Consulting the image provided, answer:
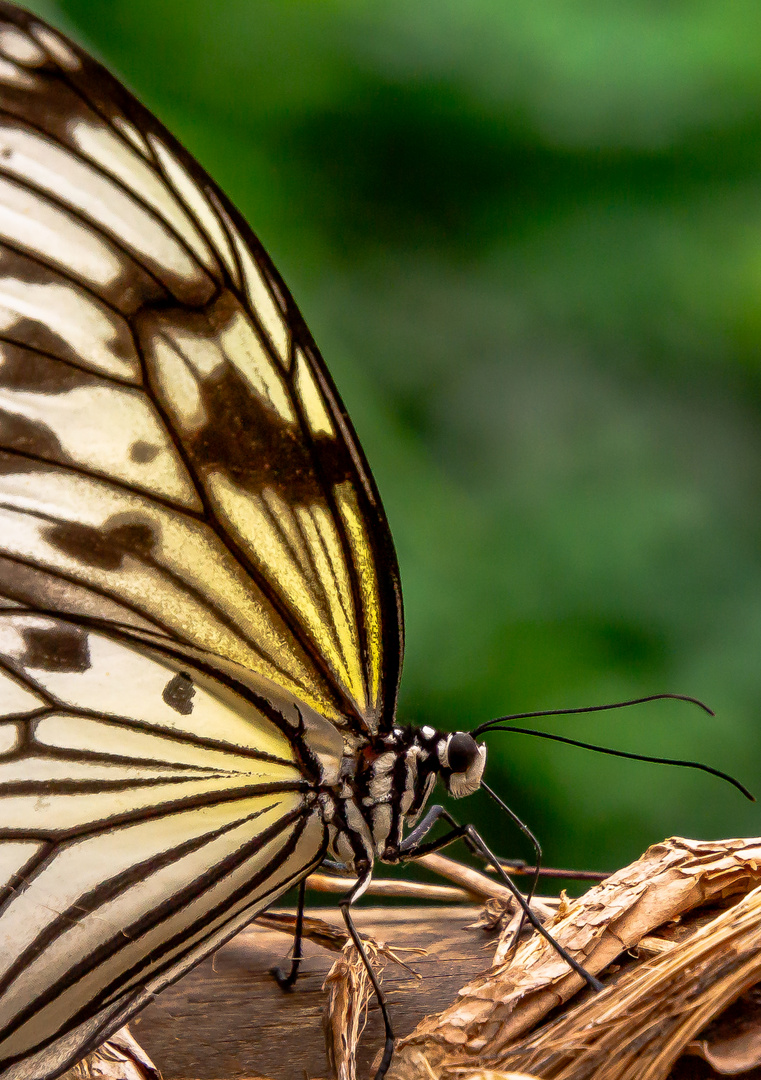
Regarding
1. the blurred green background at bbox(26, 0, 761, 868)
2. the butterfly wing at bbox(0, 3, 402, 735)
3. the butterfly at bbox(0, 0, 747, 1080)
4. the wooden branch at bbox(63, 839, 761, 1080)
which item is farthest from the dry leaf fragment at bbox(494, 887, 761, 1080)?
the blurred green background at bbox(26, 0, 761, 868)

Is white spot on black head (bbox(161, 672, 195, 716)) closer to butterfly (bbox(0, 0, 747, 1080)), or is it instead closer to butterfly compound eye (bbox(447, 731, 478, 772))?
butterfly (bbox(0, 0, 747, 1080))

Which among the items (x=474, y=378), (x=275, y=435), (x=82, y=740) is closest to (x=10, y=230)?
(x=275, y=435)

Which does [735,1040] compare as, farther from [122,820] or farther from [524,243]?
[524,243]

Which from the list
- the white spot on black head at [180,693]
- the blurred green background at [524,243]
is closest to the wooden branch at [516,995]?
the white spot on black head at [180,693]

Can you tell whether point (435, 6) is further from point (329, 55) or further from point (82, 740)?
point (82, 740)

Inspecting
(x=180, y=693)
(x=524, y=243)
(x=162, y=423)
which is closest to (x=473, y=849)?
(x=180, y=693)

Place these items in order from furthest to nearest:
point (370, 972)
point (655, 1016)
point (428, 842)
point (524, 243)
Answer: point (524, 243), point (428, 842), point (370, 972), point (655, 1016)
